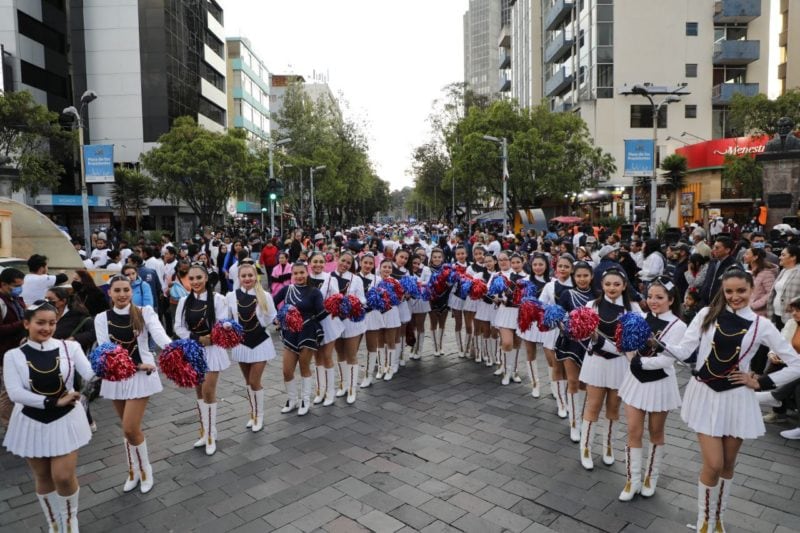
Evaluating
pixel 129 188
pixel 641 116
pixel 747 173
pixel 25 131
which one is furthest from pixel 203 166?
pixel 641 116

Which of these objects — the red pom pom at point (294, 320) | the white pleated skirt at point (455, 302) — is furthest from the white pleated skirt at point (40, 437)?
the white pleated skirt at point (455, 302)

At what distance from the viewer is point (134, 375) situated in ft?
16.7

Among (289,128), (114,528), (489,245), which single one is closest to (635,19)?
(289,128)

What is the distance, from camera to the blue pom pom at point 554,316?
579 cm

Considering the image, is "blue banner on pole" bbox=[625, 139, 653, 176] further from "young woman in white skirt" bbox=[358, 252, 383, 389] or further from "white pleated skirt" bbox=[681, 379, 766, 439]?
"white pleated skirt" bbox=[681, 379, 766, 439]

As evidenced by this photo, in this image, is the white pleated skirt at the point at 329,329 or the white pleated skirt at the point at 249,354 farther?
the white pleated skirt at the point at 329,329

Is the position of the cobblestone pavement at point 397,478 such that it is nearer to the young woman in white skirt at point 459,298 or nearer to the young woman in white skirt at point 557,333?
the young woman in white skirt at point 557,333

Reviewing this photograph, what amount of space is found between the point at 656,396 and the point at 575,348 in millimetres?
1286

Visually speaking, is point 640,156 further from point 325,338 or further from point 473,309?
point 325,338

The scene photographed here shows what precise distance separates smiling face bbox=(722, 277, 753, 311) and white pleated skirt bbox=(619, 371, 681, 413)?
0.90 meters

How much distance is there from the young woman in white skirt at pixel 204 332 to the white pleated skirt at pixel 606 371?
378 cm

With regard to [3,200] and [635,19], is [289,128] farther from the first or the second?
[3,200]

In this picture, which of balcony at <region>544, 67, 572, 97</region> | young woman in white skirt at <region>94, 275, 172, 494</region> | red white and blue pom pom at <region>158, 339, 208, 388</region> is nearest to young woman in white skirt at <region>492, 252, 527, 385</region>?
red white and blue pom pom at <region>158, 339, 208, 388</region>

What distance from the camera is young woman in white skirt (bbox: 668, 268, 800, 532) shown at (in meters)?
3.99
